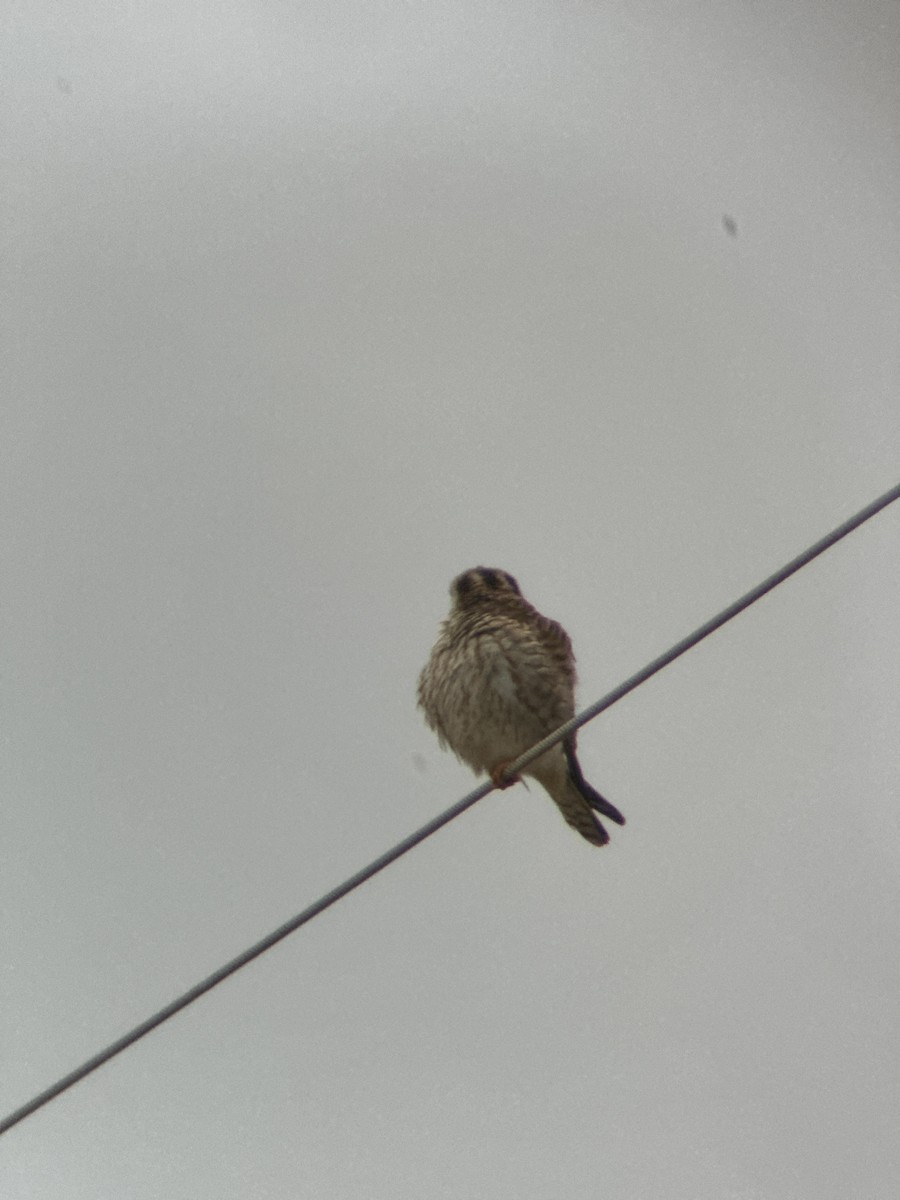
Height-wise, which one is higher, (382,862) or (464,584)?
(464,584)

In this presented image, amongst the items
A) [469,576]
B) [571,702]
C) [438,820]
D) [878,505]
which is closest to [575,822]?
[571,702]

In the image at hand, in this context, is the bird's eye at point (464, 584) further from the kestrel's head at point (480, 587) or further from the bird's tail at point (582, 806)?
the bird's tail at point (582, 806)

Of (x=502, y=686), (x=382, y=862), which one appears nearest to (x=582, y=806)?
(x=502, y=686)

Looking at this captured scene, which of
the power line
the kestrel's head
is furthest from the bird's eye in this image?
the power line

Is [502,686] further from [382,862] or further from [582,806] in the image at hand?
[382,862]

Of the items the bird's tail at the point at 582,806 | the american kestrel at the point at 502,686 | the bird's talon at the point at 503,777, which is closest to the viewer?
the bird's talon at the point at 503,777

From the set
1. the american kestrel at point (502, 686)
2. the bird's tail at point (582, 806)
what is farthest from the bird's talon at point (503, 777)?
the bird's tail at point (582, 806)

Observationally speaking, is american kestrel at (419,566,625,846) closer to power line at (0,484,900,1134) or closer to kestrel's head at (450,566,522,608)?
kestrel's head at (450,566,522,608)

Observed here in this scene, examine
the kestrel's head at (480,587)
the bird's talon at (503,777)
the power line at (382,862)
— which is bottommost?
the power line at (382,862)
